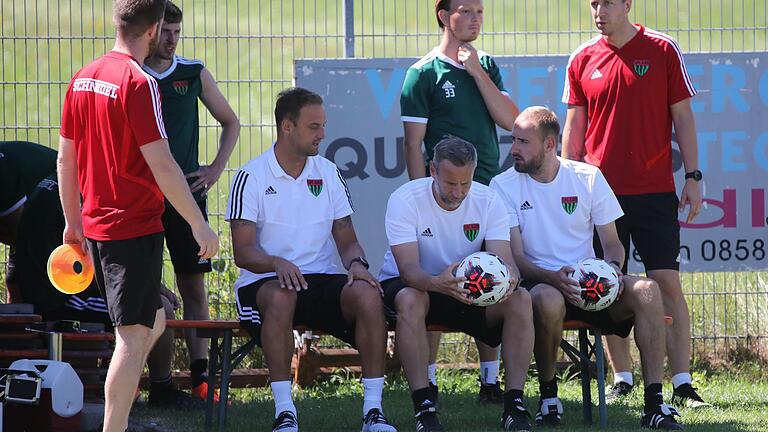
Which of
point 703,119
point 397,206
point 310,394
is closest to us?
point 397,206

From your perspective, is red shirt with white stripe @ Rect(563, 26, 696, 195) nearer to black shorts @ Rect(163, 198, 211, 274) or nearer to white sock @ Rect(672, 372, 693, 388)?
white sock @ Rect(672, 372, 693, 388)

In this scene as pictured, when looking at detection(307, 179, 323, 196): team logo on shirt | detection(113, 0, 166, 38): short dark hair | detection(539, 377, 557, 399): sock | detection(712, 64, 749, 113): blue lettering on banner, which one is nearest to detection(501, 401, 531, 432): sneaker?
detection(539, 377, 557, 399): sock

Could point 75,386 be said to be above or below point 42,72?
below

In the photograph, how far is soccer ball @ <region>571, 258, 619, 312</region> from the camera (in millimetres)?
6168

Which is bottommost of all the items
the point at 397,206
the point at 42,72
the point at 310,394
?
the point at 310,394

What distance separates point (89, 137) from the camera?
16.4 feet

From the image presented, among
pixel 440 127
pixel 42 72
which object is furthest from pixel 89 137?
pixel 42 72

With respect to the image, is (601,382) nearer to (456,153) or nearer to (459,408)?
(459,408)

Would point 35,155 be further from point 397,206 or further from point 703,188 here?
point 703,188

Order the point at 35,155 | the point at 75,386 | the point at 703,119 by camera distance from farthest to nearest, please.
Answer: the point at 703,119 → the point at 35,155 → the point at 75,386

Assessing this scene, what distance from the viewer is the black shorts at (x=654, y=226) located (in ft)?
22.8

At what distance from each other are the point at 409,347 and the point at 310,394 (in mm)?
1992

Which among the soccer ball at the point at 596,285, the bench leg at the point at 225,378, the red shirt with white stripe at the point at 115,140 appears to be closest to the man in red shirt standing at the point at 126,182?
the red shirt with white stripe at the point at 115,140

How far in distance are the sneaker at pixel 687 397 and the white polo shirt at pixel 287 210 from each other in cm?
208
